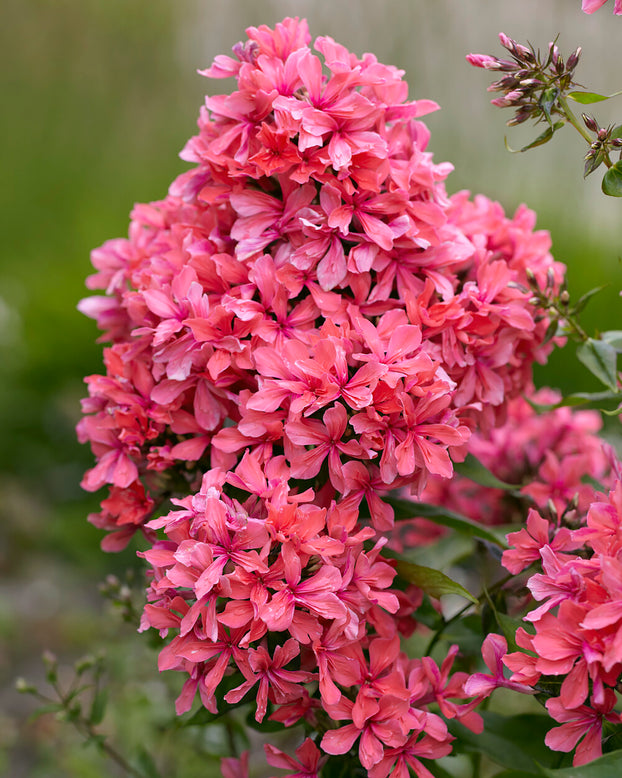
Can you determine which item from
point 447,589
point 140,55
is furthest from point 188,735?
point 140,55

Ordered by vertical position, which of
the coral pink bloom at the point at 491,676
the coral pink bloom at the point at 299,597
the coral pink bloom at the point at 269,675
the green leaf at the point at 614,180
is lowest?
the coral pink bloom at the point at 269,675

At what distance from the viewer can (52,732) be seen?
1.57 meters

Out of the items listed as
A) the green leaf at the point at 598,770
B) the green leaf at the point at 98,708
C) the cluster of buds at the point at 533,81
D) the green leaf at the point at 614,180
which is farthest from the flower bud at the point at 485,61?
the green leaf at the point at 98,708

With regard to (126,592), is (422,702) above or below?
above

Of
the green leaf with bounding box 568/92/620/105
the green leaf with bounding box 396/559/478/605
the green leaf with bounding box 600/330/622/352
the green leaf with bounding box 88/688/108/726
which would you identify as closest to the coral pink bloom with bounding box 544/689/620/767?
the green leaf with bounding box 396/559/478/605

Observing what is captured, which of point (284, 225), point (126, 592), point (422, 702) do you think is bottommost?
point (126, 592)

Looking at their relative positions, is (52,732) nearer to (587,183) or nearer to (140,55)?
(587,183)

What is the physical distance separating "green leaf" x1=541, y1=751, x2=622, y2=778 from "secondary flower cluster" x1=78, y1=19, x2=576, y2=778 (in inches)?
4.7

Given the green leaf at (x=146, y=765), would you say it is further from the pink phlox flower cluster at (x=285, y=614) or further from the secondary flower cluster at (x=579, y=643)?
the secondary flower cluster at (x=579, y=643)

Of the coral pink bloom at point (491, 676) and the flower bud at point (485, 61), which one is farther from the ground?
the flower bud at point (485, 61)

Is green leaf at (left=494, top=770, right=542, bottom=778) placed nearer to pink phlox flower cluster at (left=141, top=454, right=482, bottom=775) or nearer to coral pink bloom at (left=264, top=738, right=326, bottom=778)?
pink phlox flower cluster at (left=141, top=454, right=482, bottom=775)

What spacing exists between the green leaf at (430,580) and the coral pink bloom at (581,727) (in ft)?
0.33

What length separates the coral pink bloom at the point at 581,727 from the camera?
20.2 inches

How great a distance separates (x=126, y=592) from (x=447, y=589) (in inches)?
17.1
